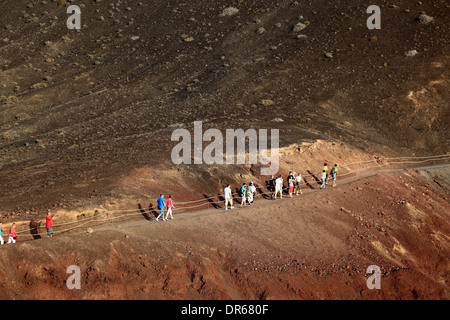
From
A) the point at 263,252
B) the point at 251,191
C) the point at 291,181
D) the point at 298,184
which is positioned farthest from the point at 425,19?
the point at 263,252

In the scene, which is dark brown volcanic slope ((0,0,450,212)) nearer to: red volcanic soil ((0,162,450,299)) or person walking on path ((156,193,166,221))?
person walking on path ((156,193,166,221))

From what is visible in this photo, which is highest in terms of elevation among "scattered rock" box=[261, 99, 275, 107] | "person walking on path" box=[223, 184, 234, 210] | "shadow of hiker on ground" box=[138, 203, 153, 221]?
"scattered rock" box=[261, 99, 275, 107]

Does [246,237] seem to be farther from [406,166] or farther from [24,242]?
[406,166]

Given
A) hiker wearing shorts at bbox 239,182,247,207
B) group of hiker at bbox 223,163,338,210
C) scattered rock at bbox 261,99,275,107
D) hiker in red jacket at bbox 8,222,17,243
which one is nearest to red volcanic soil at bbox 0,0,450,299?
scattered rock at bbox 261,99,275,107

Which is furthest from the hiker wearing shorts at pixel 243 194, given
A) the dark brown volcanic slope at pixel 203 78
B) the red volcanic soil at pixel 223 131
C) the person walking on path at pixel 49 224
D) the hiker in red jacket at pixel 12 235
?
the hiker in red jacket at pixel 12 235

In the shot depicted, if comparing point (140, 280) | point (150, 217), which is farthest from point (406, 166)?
point (140, 280)

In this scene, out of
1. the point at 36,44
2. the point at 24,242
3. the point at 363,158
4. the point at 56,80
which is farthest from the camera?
the point at 36,44

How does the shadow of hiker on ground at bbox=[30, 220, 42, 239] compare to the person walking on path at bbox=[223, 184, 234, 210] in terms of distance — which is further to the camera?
the person walking on path at bbox=[223, 184, 234, 210]
